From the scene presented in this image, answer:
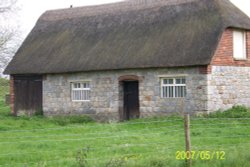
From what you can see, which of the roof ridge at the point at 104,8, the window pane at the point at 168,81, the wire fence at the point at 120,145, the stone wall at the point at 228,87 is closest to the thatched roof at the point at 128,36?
the roof ridge at the point at 104,8

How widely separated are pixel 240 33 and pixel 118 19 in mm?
6026

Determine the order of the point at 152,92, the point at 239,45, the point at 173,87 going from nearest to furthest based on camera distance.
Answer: the point at 173,87, the point at 152,92, the point at 239,45

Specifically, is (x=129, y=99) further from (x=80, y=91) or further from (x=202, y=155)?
(x=202, y=155)

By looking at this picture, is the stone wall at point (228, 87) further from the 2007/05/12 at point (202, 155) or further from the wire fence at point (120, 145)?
the 2007/05/12 at point (202, 155)

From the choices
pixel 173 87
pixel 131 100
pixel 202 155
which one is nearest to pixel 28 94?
pixel 131 100

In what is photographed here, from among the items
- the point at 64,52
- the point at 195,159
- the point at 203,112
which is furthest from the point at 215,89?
the point at 195,159

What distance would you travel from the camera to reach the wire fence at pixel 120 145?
422 inches

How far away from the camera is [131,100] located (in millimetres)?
22062

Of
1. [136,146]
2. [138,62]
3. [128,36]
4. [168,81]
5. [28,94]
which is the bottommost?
[136,146]

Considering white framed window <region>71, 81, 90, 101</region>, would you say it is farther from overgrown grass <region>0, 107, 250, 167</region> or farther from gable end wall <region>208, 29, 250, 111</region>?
gable end wall <region>208, 29, 250, 111</region>

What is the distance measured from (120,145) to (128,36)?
10270 mm

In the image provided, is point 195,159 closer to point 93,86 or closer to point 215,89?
point 215,89

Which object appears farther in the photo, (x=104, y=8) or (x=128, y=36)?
(x=104, y=8)

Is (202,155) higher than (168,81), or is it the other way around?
(168,81)
